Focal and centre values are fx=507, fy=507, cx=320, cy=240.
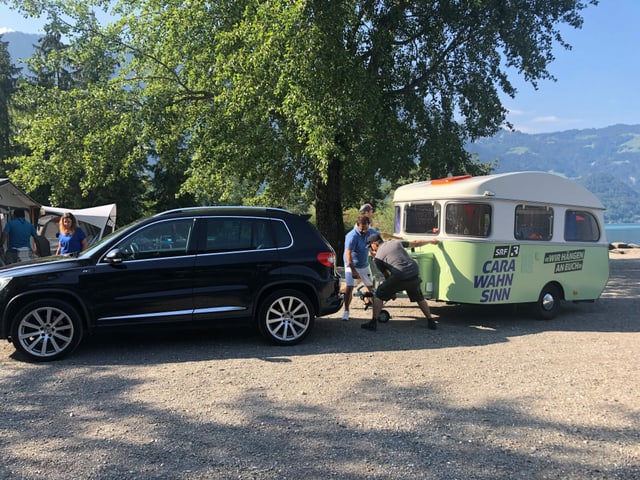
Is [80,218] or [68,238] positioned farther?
[80,218]

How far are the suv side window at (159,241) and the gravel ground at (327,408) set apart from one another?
1217 mm

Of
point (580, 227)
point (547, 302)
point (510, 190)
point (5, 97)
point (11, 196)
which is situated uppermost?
point (5, 97)

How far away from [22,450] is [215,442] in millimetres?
1344

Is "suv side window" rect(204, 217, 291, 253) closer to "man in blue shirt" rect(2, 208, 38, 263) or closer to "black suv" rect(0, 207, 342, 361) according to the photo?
"black suv" rect(0, 207, 342, 361)

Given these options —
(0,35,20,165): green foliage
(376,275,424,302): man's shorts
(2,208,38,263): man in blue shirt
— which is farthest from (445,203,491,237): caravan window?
(0,35,20,165): green foliage

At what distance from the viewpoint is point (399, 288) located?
7.49 metres

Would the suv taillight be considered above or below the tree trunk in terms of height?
below

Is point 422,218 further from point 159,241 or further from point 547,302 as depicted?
point 159,241

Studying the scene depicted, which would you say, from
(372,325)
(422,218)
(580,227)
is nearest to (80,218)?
(422,218)

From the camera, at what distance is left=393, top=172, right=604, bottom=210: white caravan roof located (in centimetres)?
786

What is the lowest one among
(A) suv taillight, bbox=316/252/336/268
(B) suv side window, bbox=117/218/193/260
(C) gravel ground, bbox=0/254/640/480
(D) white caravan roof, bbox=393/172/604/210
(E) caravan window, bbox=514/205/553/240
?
(C) gravel ground, bbox=0/254/640/480

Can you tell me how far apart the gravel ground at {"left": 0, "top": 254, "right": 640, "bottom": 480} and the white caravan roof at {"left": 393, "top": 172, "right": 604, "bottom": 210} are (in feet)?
7.32

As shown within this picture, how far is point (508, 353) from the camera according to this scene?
642cm

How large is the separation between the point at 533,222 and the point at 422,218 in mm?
1797
